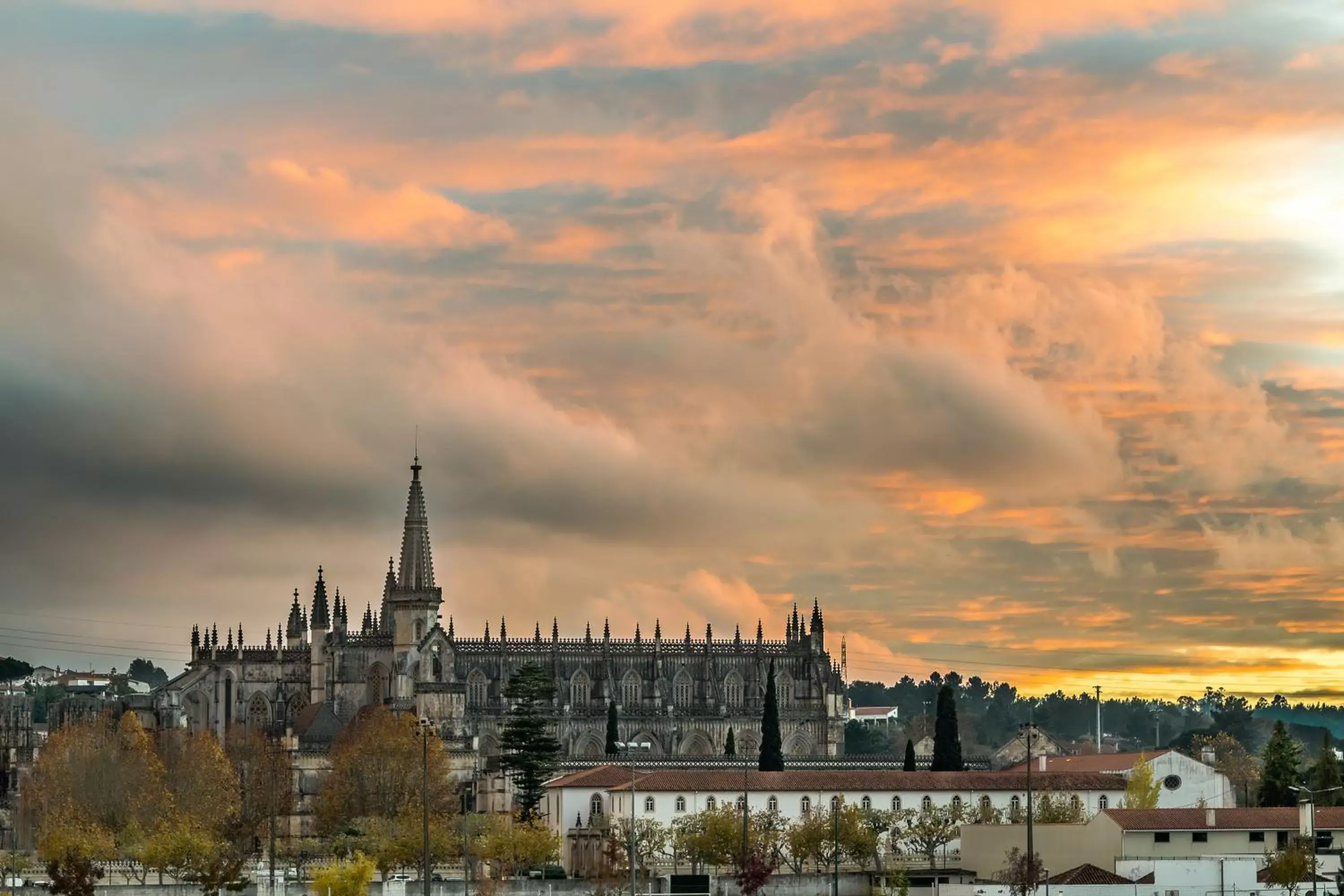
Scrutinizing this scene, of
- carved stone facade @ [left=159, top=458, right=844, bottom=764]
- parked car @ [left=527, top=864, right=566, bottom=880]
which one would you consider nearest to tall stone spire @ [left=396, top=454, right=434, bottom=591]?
carved stone facade @ [left=159, top=458, right=844, bottom=764]

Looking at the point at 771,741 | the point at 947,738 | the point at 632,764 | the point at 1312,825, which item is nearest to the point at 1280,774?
the point at 947,738

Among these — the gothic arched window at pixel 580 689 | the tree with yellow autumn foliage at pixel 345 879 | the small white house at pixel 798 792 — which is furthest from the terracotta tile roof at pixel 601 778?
the gothic arched window at pixel 580 689

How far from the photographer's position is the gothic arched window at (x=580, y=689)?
536 ft

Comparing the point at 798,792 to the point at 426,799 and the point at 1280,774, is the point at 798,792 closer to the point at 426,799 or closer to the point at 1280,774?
the point at 426,799

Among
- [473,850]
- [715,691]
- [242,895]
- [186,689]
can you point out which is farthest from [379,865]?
[715,691]

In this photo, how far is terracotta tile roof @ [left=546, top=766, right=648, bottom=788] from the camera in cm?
11544

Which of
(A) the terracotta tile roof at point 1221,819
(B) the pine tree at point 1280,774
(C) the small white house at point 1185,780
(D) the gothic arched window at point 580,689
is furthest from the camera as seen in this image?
(D) the gothic arched window at point 580,689

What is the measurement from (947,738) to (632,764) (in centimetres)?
1588

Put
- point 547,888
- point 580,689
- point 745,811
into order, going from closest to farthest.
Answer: point 547,888, point 745,811, point 580,689

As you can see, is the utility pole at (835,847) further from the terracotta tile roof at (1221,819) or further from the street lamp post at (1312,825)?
the street lamp post at (1312,825)

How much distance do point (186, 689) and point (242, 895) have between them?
54.9m

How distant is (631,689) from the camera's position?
165000 millimetres

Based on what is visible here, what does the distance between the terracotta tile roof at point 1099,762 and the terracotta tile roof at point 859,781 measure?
1431cm

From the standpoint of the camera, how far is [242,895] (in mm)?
99438
